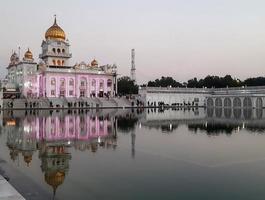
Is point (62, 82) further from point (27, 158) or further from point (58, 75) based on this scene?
point (27, 158)

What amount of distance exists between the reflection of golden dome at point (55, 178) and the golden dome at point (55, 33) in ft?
236

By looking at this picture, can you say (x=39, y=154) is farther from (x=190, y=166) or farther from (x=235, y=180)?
(x=235, y=180)

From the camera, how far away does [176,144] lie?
19281 millimetres

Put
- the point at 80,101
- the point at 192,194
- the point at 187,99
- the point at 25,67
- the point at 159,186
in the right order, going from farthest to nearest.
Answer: the point at 187,99
the point at 25,67
the point at 80,101
the point at 159,186
the point at 192,194

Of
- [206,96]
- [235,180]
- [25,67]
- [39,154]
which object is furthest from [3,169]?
[206,96]

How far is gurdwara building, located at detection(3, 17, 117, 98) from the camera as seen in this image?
75.9m

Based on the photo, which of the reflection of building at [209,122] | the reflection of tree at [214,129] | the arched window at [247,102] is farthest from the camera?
the arched window at [247,102]

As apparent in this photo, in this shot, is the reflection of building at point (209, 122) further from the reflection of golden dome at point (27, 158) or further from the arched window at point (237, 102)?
the arched window at point (237, 102)

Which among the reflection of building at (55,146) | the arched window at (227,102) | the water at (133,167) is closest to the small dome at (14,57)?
the arched window at (227,102)

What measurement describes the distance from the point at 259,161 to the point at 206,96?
7518 centimetres

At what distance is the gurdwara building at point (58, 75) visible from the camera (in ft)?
249

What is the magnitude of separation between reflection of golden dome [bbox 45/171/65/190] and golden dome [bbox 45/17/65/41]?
236 ft

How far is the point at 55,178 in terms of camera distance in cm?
1130

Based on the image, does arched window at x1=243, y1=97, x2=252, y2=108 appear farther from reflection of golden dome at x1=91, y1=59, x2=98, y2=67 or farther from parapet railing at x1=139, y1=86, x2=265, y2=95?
reflection of golden dome at x1=91, y1=59, x2=98, y2=67
